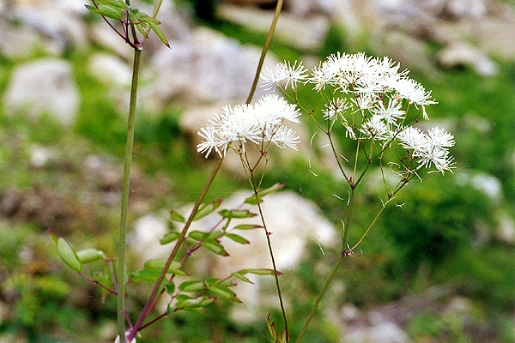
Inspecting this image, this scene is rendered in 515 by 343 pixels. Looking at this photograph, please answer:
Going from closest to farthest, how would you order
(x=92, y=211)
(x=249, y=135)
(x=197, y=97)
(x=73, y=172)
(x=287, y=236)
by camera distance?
1. (x=249, y=135)
2. (x=287, y=236)
3. (x=92, y=211)
4. (x=73, y=172)
5. (x=197, y=97)

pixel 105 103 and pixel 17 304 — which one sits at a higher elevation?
pixel 105 103

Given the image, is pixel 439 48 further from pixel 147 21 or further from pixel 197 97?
pixel 147 21

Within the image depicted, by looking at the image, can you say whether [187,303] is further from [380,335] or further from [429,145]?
[380,335]

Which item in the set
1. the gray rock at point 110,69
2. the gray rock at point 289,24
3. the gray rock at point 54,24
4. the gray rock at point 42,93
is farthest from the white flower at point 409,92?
the gray rock at point 54,24

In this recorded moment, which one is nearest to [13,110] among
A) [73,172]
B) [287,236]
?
[73,172]

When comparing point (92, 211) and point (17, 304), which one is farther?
point (92, 211)

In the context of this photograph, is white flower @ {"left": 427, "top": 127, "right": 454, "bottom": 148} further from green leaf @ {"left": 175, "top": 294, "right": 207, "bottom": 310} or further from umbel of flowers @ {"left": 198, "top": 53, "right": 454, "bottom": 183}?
green leaf @ {"left": 175, "top": 294, "right": 207, "bottom": 310}

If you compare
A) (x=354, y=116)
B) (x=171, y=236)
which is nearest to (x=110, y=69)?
(x=171, y=236)
